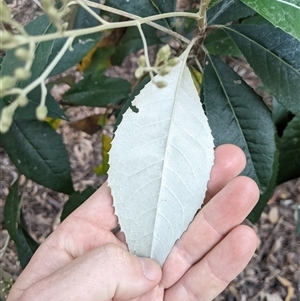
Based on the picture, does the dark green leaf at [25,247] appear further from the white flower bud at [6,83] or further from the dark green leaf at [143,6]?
the white flower bud at [6,83]

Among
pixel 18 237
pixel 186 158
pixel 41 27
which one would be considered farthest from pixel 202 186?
pixel 18 237

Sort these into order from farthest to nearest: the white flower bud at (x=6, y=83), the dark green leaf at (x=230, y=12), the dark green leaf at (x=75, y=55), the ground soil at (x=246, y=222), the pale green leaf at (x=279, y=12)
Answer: the ground soil at (x=246, y=222)
the dark green leaf at (x=75, y=55)
the dark green leaf at (x=230, y=12)
the pale green leaf at (x=279, y=12)
the white flower bud at (x=6, y=83)

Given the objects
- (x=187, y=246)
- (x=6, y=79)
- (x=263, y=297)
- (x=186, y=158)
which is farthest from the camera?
(x=263, y=297)

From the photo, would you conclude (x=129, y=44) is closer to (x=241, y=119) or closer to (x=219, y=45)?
(x=219, y=45)

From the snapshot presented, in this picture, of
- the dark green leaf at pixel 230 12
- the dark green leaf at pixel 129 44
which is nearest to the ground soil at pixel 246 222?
the dark green leaf at pixel 129 44

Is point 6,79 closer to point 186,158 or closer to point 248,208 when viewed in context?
point 186,158

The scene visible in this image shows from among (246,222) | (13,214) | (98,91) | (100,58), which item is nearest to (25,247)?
(13,214)
